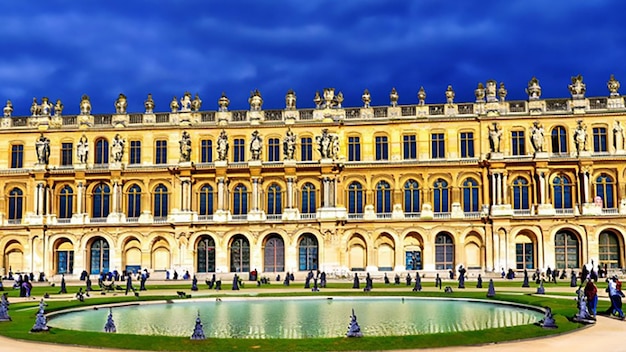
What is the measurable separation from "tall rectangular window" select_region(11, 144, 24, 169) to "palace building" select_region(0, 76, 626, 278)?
0.23 m

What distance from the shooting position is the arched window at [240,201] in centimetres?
6775

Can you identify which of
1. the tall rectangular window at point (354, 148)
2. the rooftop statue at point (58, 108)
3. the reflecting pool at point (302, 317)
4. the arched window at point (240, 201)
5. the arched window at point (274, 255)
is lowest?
the reflecting pool at point (302, 317)

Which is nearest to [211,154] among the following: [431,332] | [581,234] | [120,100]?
[120,100]

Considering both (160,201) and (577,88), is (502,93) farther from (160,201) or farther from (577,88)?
(160,201)

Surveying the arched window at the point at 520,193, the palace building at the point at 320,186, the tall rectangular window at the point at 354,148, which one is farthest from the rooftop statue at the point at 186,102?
the arched window at the point at 520,193

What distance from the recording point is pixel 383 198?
6650 cm

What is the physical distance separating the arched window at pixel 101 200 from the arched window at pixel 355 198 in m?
21.2

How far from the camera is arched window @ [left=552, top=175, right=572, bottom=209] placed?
212ft

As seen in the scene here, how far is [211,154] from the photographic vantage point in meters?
68.4

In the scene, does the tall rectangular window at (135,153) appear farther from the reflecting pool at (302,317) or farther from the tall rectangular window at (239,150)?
the reflecting pool at (302,317)

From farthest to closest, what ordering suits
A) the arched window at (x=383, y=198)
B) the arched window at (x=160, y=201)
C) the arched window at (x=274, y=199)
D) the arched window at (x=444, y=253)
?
1. the arched window at (x=160, y=201)
2. the arched window at (x=274, y=199)
3. the arched window at (x=383, y=198)
4. the arched window at (x=444, y=253)

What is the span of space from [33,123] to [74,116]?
368 cm

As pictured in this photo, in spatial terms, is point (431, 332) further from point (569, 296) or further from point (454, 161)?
point (454, 161)

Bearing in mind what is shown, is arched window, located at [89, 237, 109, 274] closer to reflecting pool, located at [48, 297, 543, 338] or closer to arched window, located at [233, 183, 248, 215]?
arched window, located at [233, 183, 248, 215]
